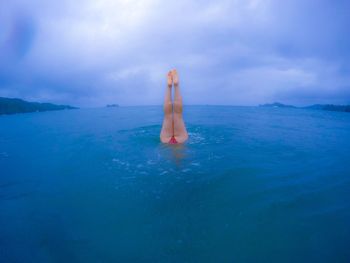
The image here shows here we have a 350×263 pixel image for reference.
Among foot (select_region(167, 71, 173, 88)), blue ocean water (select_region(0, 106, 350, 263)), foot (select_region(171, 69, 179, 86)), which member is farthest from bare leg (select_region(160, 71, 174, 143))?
blue ocean water (select_region(0, 106, 350, 263))

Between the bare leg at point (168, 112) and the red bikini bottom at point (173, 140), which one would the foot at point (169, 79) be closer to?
the bare leg at point (168, 112)

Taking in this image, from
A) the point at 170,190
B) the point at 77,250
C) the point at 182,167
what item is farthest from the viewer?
the point at 182,167

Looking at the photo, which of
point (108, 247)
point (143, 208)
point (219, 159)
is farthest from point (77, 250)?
point (219, 159)

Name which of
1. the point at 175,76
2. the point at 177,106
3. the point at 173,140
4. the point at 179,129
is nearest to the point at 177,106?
the point at 177,106

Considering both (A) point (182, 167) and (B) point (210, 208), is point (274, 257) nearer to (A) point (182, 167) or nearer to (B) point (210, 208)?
(B) point (210, 208)

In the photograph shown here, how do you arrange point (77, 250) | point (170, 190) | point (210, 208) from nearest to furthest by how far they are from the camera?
point (77, 250) → point (210, 208) → point (170, 190)

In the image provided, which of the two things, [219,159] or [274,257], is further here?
[219,159]

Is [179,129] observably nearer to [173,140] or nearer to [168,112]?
[173,140]

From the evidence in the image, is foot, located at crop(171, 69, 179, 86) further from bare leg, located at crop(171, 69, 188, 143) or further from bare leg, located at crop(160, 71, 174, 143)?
bare leg, located at crop(160, 71, 174, 143)

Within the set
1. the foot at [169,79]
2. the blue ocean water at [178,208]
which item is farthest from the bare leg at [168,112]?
the blue ocean water at [178,208]

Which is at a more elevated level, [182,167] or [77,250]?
[182,167]

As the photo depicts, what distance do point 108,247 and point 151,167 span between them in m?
4.36

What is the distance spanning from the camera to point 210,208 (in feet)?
17.5

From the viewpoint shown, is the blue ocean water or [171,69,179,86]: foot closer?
the blue ocean water
